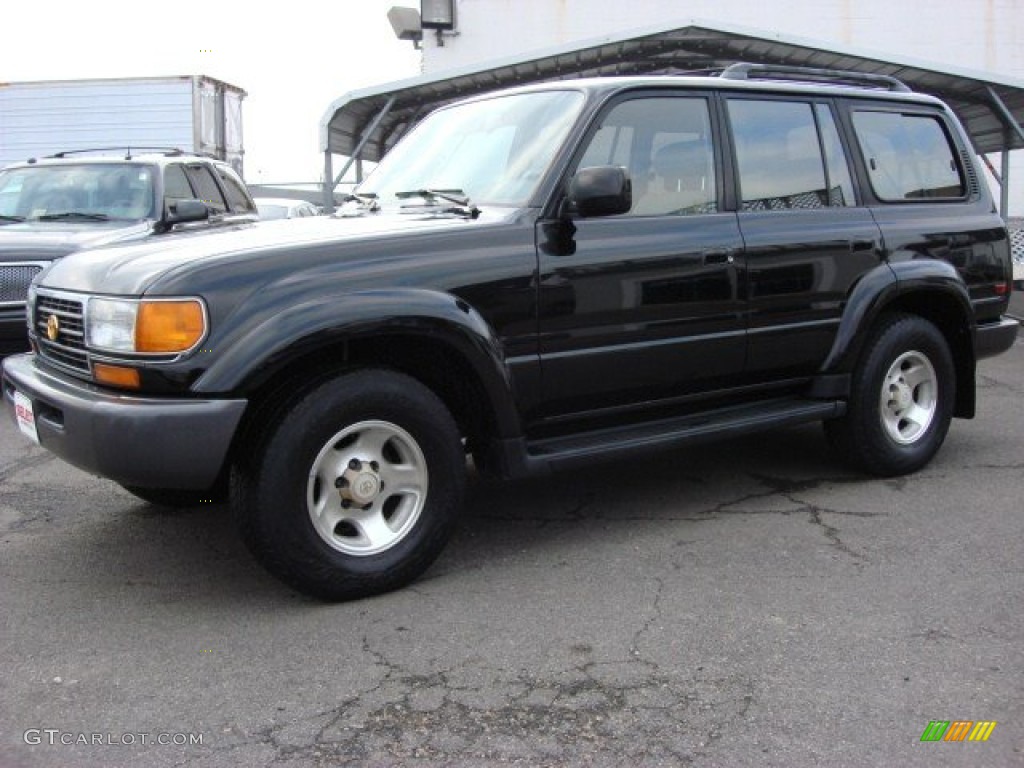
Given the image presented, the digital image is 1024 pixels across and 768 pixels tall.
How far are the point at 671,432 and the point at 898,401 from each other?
1.61 m

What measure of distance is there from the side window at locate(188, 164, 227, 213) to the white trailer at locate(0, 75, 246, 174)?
29.6ft

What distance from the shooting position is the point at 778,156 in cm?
481

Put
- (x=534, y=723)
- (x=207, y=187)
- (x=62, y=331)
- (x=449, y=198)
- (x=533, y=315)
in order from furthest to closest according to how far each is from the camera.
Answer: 1. (x=207, y=187)
2. (x=449, y=198)
3. (x=533, y=315)
4. (x=62, y=331)
5. (x=534, y=723)

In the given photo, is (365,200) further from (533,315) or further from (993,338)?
(993,338)

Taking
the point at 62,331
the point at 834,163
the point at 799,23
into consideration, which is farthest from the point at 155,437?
the point at 799,23

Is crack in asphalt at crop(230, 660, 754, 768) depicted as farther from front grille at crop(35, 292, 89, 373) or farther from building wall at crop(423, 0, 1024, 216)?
building wall at crop(423, 0, 1024, 216)

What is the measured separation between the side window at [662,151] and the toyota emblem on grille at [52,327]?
7.07 feet

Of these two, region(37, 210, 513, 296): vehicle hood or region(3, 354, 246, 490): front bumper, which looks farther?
region(37, 210, 513, 296): vehicle hood

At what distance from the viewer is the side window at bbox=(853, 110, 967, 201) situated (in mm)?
5168

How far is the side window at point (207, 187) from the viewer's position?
8.62 meters

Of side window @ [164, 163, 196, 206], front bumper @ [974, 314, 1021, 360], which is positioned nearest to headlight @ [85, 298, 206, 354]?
front bumper @ [974, 314, 1021, 360]

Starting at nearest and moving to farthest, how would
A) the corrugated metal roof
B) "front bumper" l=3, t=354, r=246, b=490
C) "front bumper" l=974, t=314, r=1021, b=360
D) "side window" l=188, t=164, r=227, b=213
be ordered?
"front bumper" l=3, t=354, r=246, b=490 → "front bumper" l=974, t=314, r=1021, b=360 → "side window" l=188, t=164, r=227, b=213 → the corrugated metal roof

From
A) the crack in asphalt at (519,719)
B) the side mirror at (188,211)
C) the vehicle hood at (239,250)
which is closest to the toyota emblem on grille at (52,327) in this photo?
the vehicle hood at (239,250)

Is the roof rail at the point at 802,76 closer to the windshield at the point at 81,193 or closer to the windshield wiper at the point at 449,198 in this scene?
the windshield wiper at the point at 449,198
